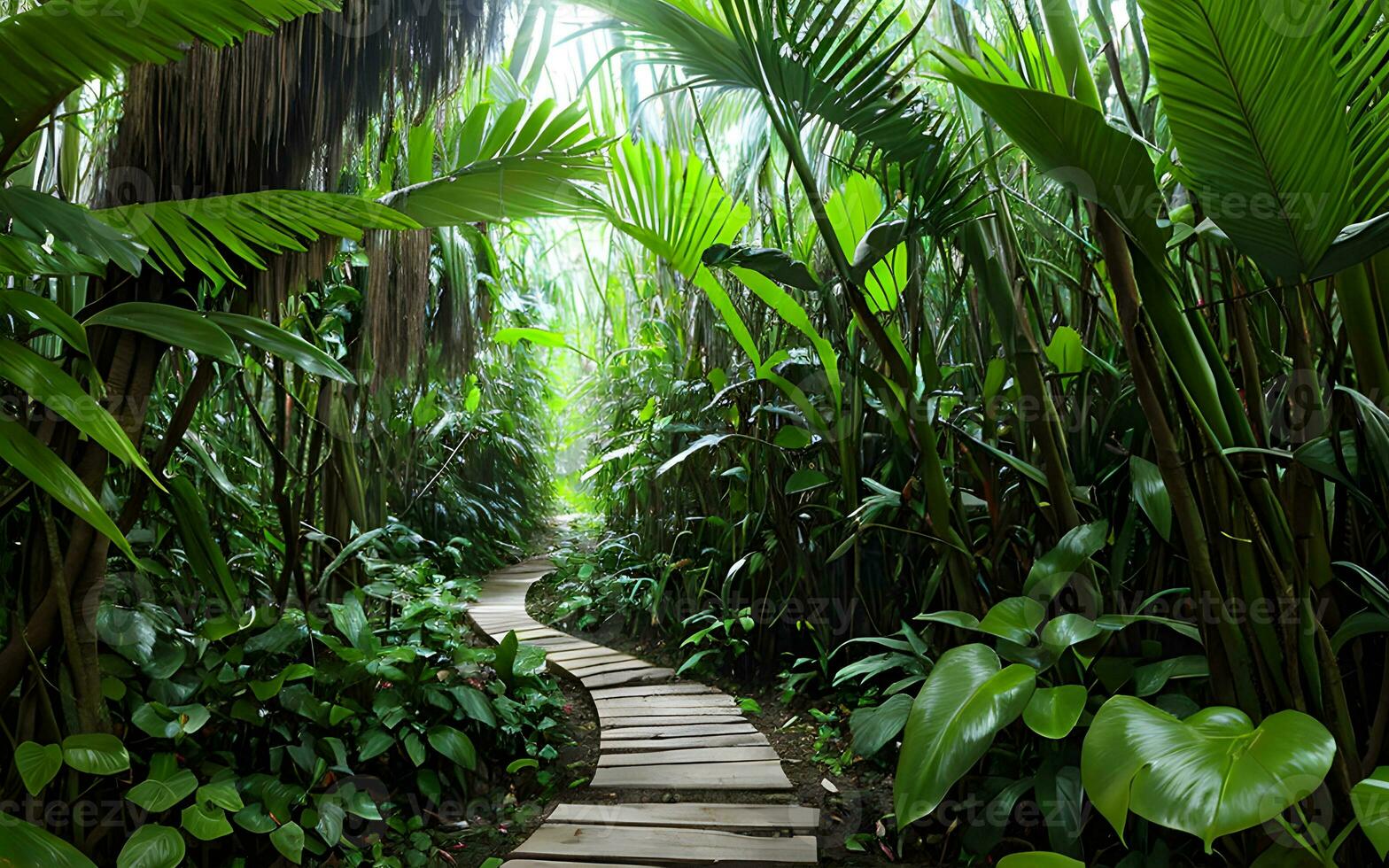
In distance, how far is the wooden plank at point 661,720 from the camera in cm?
216

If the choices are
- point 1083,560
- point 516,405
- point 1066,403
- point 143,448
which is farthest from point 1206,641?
point 516,405

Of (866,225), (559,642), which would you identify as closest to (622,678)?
(559,642)

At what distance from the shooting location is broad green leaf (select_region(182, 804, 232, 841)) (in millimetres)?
1334

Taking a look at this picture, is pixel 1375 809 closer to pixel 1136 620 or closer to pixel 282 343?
pixel 1136 620

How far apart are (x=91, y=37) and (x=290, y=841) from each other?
53.3 inches

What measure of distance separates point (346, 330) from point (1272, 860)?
2328 mm

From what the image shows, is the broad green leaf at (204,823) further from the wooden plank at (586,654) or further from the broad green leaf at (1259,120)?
the broad green leaf at (1259,120)

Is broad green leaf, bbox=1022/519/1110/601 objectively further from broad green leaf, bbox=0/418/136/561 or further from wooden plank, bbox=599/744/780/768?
broad green leaf, bbox=0/418/136/561

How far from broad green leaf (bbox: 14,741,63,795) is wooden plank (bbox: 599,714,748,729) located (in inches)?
49.5

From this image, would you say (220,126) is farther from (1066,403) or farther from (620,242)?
(620,242)

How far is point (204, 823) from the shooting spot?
4.43ft

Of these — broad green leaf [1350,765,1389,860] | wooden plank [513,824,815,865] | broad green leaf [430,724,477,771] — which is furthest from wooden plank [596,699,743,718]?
broad green leaf [1350,765,1389,860]

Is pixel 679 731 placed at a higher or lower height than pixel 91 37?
lower

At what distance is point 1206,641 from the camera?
1080 mm
